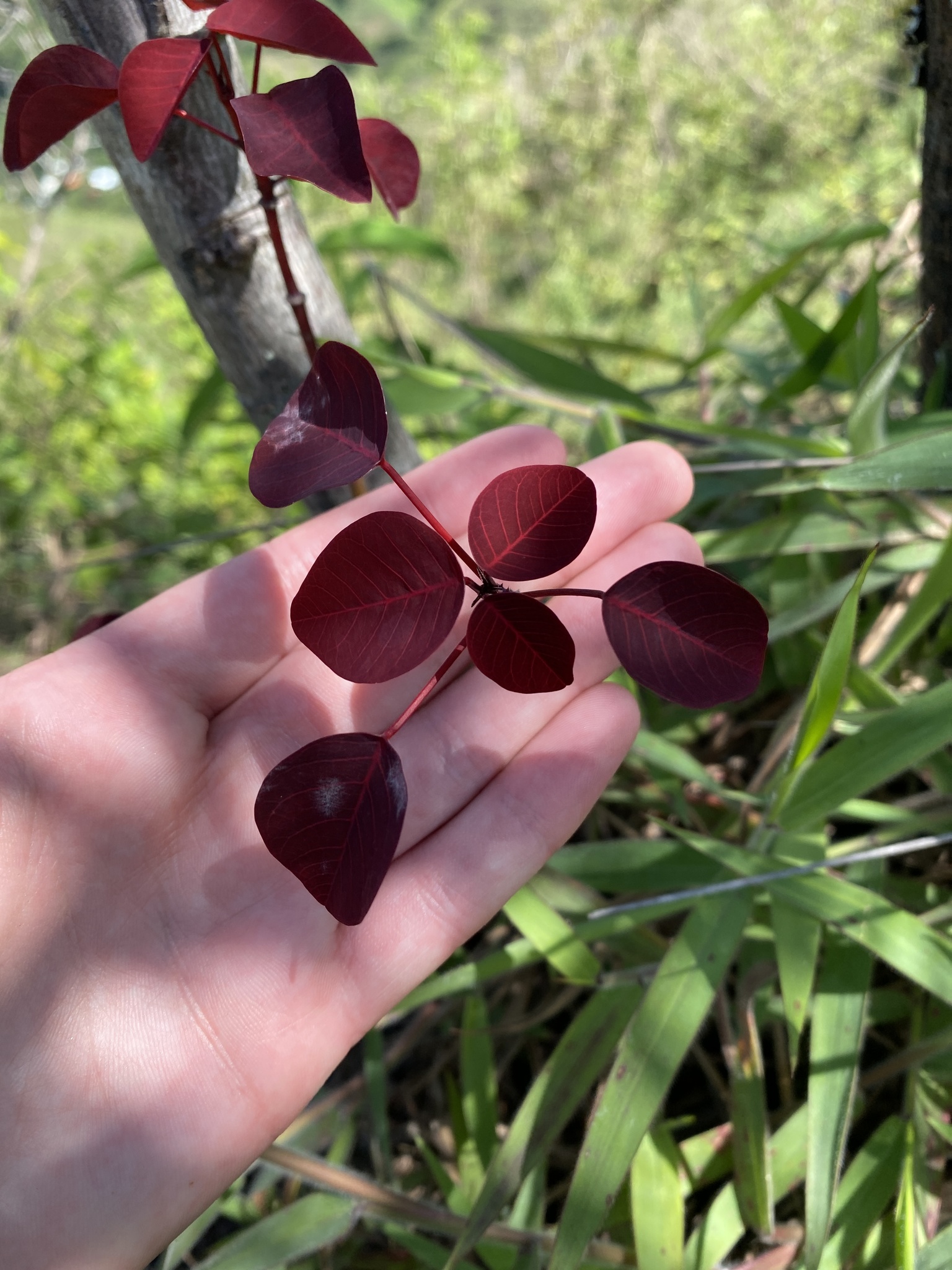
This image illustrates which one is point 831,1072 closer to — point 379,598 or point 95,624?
point 379,598

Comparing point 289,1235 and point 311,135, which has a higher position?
point 311,135

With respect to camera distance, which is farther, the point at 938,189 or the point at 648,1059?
the point at 938,189

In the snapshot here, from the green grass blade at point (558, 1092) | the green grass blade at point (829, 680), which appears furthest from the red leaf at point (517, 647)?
the green grass blade at point (558, 1092)

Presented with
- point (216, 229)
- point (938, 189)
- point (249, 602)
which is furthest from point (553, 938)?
point (938, 189)

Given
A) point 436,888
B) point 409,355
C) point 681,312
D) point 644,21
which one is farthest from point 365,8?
point 436,888

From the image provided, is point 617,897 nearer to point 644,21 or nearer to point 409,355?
point 409,355

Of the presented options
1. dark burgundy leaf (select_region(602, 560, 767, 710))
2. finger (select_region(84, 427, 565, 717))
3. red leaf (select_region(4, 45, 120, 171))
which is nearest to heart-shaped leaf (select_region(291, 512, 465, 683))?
dark burgundy leaf (select_region(602, 560, 767, 710))

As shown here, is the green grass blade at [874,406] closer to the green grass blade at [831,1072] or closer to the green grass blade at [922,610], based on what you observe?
the green grass blade at [922,610]
